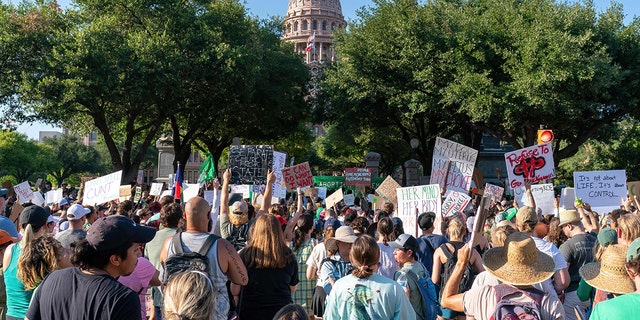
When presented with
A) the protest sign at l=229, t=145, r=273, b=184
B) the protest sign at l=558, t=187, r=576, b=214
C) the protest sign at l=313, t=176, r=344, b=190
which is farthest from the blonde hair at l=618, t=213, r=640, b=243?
the protest sign at l=313, t=176, r=344, b=190

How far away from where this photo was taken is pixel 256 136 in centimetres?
3731

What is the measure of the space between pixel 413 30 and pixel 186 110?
12.5 meters

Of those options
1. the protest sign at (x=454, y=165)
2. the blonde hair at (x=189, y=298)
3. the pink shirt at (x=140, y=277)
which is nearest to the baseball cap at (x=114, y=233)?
the blonde hair at (x=189, y=298)

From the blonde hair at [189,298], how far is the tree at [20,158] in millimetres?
65781

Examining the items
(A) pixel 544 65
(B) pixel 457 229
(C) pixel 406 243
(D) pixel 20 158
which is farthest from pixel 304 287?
(D) pixel 20 158

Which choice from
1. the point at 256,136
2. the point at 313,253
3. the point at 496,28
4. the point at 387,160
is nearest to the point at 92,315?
the point at 313,253

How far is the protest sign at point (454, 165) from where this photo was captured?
1142cm

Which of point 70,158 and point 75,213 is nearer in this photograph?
point 75,213

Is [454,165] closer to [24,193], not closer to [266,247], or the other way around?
[266,247]

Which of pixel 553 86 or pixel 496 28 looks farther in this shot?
pixel 496 28

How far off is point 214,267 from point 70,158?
80371mm

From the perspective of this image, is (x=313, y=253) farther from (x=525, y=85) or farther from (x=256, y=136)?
(x=256, y=136)

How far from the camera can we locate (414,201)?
927cm

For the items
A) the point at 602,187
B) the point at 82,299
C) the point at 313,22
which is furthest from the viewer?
the point at 313,22
